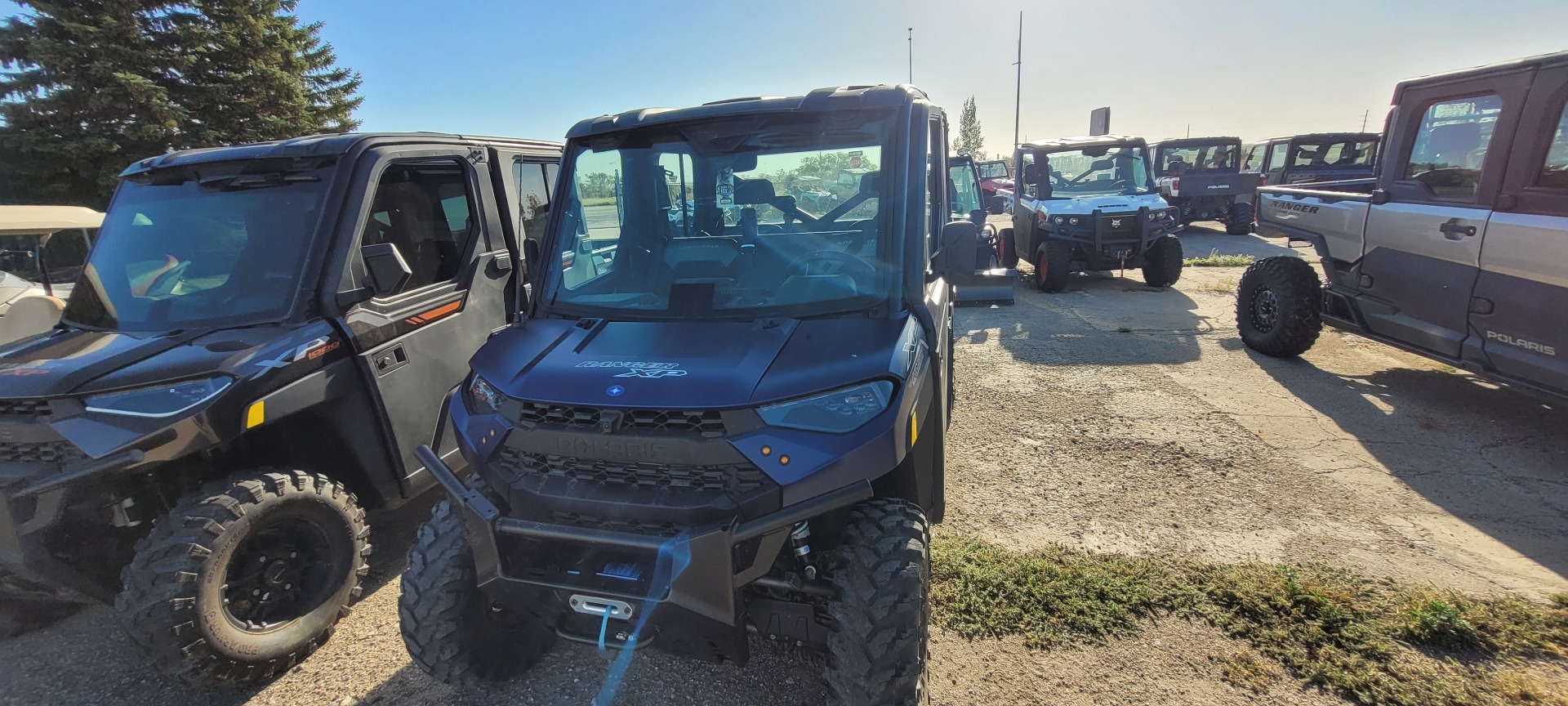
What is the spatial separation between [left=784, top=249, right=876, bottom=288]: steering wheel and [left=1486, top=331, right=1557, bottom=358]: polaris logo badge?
4434 mm

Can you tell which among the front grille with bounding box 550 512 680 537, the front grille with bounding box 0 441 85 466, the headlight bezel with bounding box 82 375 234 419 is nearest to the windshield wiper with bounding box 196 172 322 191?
the headlight bezel with bounding box 82 375 234 419

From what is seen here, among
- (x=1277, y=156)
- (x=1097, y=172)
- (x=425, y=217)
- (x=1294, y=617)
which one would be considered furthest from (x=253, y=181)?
(x=1277, y=156)

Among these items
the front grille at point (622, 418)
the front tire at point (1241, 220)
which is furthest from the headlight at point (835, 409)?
the front tire at point (1241, 220)

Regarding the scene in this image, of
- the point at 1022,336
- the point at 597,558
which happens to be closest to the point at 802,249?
the point at 597,558

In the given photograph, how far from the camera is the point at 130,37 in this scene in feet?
48.9

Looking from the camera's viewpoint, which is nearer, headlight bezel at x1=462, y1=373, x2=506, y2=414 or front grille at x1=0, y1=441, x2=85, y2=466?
headlight bezel at x1=462, y1=373, x2=506, y2=414

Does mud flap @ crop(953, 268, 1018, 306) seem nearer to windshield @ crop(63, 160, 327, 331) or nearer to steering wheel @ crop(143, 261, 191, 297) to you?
windshield @ crop(63, 160, 327, 331)

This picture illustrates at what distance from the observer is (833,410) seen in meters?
2.11

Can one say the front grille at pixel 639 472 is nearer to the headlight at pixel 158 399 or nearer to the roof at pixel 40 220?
the headlight at pixel 158 399

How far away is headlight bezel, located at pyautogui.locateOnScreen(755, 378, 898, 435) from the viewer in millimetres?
2066

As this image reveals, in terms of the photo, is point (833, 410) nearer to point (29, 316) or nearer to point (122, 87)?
point (29, 316)

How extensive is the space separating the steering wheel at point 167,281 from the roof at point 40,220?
3719 mm

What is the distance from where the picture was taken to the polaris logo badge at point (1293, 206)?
19.2ft

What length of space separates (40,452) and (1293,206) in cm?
842
